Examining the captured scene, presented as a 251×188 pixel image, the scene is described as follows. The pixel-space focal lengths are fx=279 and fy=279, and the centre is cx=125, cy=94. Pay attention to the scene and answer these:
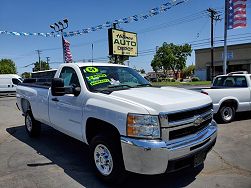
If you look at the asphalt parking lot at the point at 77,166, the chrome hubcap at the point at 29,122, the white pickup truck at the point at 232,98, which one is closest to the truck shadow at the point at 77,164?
the asphalt parking lot at the point at 77,166

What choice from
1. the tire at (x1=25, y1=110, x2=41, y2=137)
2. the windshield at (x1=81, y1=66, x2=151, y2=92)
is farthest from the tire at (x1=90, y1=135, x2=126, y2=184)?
the tire at (x1=25, y1=110, x2=41, y2=137)

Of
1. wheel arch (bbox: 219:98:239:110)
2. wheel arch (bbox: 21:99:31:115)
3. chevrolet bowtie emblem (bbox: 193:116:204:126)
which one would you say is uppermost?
chevrolet bowtie emblem (bbox: 193:116:204:126)

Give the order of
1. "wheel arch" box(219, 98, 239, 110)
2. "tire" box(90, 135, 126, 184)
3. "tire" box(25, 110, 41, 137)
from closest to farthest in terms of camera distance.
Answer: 1. "tire" box(90, 135, 126, 184)
2. "tire" box(25, 110, 41, 137)
3. "wheel arch" box(219, 98, 239, 110)

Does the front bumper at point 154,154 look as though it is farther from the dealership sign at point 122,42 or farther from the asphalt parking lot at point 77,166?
the dealership sign at point 122,42

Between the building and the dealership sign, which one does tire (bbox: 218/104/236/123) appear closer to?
the dealership sign

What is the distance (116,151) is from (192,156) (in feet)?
3.53

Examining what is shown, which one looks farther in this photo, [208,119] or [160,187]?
[208,119]

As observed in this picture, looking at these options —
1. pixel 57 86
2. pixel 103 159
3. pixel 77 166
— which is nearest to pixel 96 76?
pixel 57 86

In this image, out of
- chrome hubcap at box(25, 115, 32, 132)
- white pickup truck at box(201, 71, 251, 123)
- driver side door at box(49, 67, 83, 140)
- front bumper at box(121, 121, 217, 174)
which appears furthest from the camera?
white pickup truck at box(201, 71, 251, 123)

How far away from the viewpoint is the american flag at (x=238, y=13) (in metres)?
17.8

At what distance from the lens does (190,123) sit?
3.98 metres

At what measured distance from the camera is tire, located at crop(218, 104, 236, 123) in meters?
8.96

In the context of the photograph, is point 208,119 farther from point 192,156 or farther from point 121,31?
point 121,31

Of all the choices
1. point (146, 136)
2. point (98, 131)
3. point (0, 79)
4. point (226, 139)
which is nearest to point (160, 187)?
point (146, 136)
